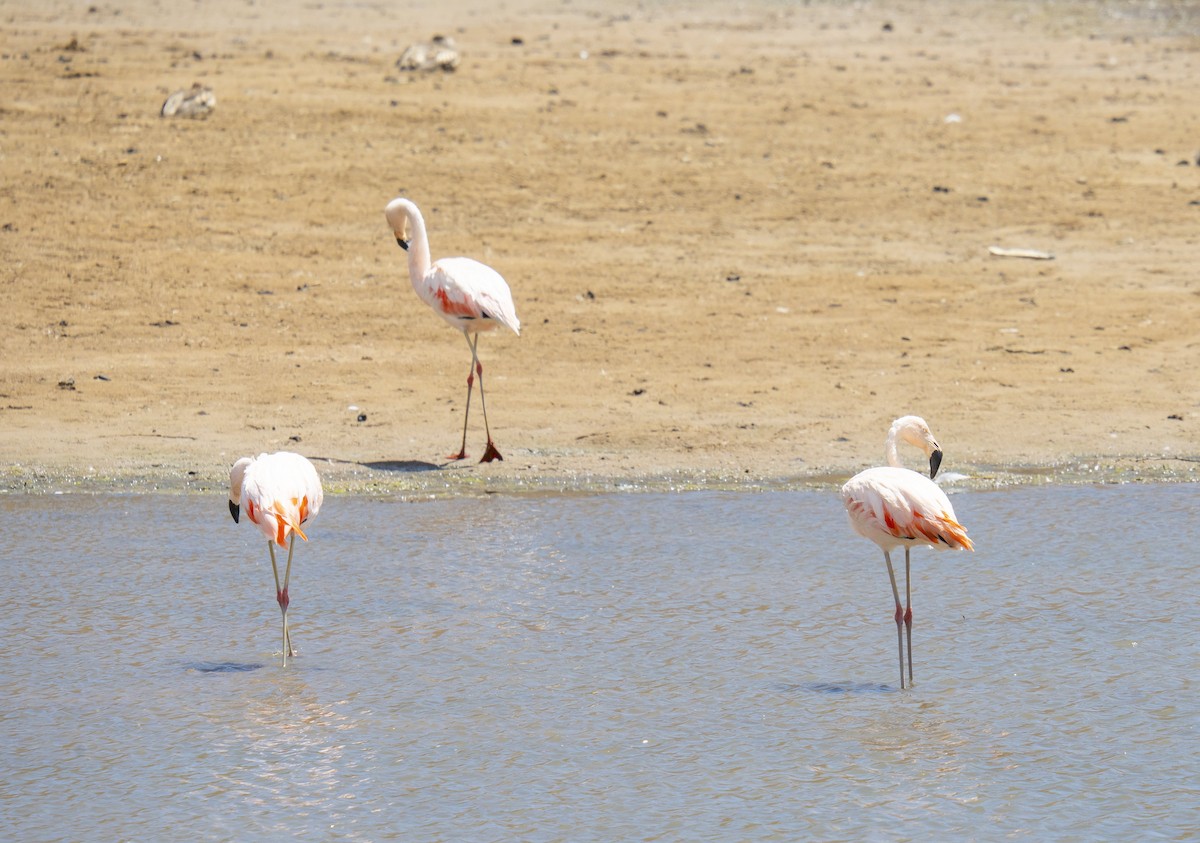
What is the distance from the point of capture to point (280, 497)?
19.5 ft

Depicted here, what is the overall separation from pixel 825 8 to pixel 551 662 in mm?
14468

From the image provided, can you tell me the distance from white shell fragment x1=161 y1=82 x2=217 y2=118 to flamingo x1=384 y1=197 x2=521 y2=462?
4522 mm

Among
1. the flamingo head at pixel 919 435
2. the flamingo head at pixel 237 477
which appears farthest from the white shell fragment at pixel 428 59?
the flamingo head at pixel 919 435

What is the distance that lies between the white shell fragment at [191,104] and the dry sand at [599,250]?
18 centimetres

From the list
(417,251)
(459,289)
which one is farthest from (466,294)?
(417,251)

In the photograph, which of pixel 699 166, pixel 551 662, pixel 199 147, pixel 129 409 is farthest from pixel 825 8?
pixel 551 662

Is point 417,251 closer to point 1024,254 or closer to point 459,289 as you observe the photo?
point 459,289

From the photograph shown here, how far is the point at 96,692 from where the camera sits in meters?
5.52

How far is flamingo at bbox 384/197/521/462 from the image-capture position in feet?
29.1

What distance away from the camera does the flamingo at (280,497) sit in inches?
233

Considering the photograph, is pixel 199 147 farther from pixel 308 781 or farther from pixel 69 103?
pixel 308 781

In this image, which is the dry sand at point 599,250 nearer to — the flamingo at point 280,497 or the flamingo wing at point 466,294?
the flamingo wing at point 466,294

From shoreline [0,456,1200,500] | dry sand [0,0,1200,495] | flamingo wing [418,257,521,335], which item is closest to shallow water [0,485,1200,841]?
shoreline [0,456,1200,500]

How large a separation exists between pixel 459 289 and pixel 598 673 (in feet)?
12.0
